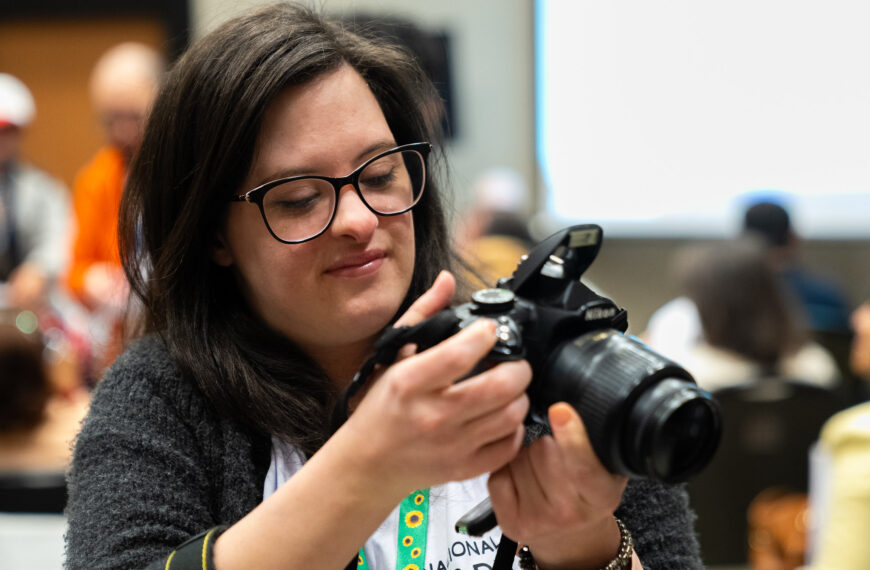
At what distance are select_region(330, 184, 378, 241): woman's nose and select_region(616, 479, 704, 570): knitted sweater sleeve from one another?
444 mm

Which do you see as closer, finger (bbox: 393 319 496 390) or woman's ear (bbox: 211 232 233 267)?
finger (bbox: 393 319 496 390)

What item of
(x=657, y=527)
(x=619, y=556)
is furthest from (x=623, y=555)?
(x=657, y=527)

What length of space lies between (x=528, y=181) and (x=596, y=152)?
558mm

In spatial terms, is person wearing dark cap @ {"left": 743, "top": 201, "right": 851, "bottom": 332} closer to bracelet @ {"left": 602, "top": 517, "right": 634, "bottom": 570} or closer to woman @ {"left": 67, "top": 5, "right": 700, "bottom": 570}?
woman @ {"left": 67, "top": 5, "right": 700, "bottom": 570}

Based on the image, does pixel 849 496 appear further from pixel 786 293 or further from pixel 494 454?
pixel 786 293

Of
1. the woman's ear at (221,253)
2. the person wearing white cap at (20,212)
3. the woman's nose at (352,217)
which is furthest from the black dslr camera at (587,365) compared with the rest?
the person wearing white cap at (20,212)

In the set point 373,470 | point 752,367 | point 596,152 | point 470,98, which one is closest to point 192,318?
point 373,470

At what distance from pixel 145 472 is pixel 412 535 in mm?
312

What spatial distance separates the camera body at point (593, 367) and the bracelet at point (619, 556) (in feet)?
0.64

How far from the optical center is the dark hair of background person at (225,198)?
1.08 metres

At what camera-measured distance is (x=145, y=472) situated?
0.99 meters

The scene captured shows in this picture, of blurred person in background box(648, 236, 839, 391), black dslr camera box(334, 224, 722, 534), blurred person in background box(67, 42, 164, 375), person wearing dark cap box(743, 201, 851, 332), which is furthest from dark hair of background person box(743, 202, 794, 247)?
black dslr camera box(334, 224, 722, 534)

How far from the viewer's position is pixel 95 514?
0.97 meters

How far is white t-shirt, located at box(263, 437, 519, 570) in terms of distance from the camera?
3.42 ft
